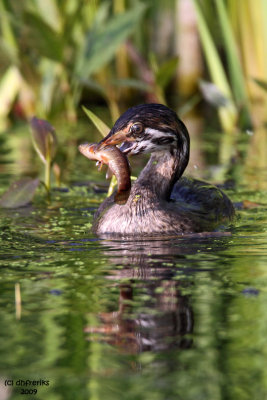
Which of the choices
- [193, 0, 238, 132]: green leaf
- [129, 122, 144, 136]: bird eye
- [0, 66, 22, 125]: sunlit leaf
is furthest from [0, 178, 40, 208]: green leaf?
[0, 66, 22, 125]: sunlit leaf

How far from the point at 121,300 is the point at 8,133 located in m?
8.02

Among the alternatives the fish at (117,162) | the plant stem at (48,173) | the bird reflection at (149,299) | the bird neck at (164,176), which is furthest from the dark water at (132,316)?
the plant stem at (48,173)

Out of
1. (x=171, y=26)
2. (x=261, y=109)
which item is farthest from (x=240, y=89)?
(x=171, y=26)

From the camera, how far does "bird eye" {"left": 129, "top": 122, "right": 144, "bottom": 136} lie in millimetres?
5812

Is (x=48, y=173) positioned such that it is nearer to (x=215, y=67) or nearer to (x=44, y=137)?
(x=44, y=137)

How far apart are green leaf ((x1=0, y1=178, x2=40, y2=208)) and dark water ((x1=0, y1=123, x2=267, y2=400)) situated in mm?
866

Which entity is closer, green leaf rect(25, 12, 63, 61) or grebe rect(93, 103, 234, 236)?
grebe rect(93, 103, 234, 236)

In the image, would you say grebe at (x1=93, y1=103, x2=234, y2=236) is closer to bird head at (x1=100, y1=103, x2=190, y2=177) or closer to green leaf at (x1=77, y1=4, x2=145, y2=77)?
bird head at (x1=100, y1=103, x2=190, y2=177)

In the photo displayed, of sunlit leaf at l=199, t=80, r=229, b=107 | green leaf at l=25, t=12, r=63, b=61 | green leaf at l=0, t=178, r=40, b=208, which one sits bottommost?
green leaf at l=0, t=178, r=40, b=208

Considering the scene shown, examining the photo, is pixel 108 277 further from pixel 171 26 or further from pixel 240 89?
pixel 171 26

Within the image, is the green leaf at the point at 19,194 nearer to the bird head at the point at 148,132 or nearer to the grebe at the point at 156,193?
the grebe at the point at 156,193

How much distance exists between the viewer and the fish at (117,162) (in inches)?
221

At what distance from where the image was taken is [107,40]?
10180mm

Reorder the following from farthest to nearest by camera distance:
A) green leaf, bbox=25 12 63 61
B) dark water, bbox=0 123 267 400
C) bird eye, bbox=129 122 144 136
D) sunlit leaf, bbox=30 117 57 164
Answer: green leaf, bbox=25 12 63 61
sunlit leaf, bbox=30 117 57 164
bird eye, bbox=129 122 144 136
dark water, bbox=0 123 267 400
